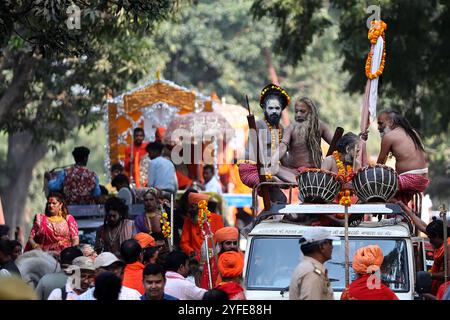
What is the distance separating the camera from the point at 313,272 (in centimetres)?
956

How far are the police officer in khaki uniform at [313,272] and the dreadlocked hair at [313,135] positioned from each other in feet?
15.0

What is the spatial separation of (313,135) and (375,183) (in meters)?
1.70

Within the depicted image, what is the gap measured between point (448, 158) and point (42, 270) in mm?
30405

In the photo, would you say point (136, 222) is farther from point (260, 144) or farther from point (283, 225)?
point (283, 225)

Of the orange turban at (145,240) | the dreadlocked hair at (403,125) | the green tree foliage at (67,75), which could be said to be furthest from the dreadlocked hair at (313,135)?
the green tree foliage at (67,75)

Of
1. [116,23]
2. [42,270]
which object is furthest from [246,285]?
[116,23]

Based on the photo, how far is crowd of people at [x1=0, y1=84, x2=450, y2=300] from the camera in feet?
33.4

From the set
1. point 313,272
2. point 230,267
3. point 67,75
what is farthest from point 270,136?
point 67,75

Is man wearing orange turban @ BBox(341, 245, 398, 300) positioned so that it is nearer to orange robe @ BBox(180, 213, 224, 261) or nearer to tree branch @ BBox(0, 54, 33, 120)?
orange robe @ BBox(180, 213, 224, 261)

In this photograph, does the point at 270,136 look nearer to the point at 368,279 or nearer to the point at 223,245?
the point at 223,245

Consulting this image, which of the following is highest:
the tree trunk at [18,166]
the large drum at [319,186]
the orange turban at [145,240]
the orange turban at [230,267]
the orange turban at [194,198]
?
the tree trunk at [18,166]

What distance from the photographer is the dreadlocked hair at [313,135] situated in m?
14.4

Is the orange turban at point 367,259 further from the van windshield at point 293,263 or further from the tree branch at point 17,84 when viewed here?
the tree branch at point 17,84

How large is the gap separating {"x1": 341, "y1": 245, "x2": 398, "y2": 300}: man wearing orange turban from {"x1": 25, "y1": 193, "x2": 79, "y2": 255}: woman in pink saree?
5.35 m
